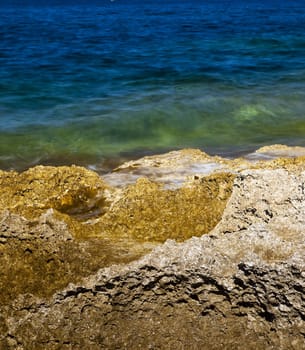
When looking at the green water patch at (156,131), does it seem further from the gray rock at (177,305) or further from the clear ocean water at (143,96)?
the gray rock at (177,305)

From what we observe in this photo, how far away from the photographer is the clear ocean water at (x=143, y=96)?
9188 millimetres

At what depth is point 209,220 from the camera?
336 centimetres

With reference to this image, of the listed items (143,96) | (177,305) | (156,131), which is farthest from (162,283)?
(143,96)

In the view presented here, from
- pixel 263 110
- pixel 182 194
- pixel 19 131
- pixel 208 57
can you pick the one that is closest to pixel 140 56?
pixel 208 57

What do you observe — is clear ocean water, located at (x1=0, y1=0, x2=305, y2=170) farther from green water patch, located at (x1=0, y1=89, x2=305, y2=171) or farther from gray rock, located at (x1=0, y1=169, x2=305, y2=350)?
gray rock, located at (x1=0, y1=169, x2=305, y2=350)

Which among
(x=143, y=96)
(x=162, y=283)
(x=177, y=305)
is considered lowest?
(x=143, y=96)

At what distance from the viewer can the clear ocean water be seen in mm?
9188

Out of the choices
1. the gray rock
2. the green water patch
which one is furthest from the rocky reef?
the green water patch

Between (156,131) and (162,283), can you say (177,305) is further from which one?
(156,131)

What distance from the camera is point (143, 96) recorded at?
12.4 meters

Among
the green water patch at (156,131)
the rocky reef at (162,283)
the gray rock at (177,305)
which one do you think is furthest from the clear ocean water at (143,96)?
the gray rock at (177,305)

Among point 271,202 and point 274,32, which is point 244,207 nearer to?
point 271,202

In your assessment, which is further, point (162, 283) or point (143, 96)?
point (143, 96)

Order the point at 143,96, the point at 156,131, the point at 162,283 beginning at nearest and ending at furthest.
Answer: the point at 162,283 < the point at 156,131 < the point at 143,96
